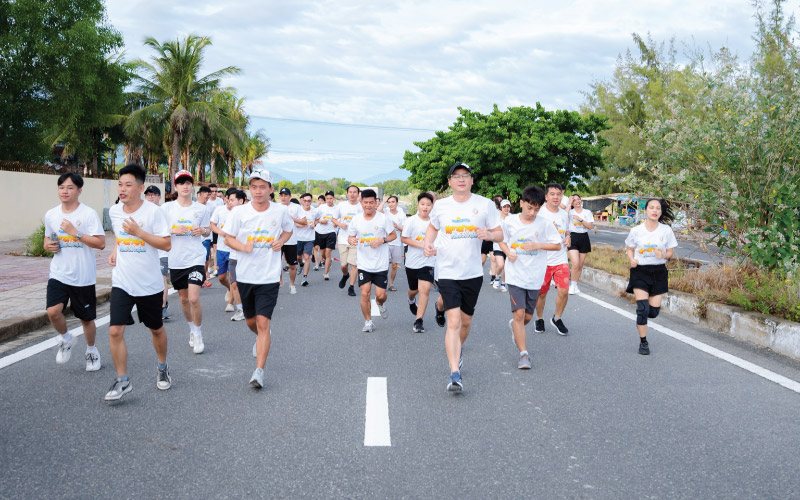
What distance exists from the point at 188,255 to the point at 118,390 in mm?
2673

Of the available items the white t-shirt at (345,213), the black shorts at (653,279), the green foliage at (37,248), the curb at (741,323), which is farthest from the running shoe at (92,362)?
the green foliage at (37,248)

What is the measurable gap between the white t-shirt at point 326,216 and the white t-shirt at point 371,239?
207 inches

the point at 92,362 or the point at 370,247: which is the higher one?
the point at 370,247

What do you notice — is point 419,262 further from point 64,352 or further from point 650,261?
point 64,352

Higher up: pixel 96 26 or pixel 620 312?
pixel 96 26

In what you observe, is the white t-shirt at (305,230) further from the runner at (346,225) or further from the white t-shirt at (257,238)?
the white t-shirt at (257,238)

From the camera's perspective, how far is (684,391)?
17.1 feet

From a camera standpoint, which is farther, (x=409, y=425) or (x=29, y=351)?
(x=29, y=351)

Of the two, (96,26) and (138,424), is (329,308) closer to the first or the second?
(138,424)

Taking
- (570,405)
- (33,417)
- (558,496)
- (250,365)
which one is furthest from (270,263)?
(558,496)

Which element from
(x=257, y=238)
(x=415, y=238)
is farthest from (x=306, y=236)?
(x=257, y=238)

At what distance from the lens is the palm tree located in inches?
1385

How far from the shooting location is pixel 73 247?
5.68m

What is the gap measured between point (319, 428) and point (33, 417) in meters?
2.06
